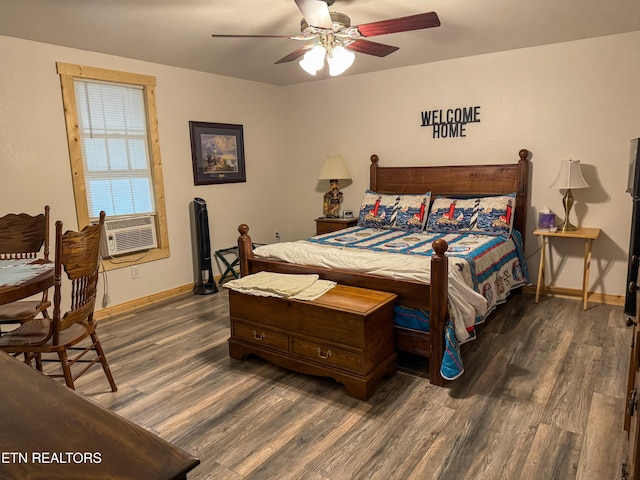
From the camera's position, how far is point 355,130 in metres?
5.22

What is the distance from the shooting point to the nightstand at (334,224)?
16.3 ft

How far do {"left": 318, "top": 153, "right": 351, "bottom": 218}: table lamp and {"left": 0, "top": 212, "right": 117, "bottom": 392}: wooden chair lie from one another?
3179mm

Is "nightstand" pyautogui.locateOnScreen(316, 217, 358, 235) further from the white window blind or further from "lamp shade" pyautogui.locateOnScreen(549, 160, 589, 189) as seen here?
"lamp shade" pyautogui.locateOnScreen(549, 160, 589, 189)

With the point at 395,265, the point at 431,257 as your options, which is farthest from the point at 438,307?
the point at 395,265

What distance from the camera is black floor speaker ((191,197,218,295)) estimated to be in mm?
4605

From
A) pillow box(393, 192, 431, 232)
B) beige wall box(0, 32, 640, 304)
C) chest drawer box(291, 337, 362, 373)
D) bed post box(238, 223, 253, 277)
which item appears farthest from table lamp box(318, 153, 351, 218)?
chest drawer box(291, 337, 362, 373)

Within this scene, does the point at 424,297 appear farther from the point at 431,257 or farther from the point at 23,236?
the point at 23,236

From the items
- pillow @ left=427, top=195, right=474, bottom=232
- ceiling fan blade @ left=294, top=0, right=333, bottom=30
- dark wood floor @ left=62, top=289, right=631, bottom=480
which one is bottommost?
dark wood floor @ left=62, top=289, right=631, bottom=480

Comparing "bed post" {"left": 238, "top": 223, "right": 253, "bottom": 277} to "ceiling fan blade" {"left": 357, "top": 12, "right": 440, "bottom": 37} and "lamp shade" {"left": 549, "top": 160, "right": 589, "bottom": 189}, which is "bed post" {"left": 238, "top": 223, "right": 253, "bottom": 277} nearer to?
"ceiling fan blade" {"left": 357, "top": 12, "right": 440, "bottom": 37}

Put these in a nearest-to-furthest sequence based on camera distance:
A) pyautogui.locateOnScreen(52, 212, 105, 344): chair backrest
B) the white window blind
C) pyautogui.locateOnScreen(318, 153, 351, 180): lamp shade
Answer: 1. pyautogui.locateOnScreen(52, 212, 105, 344): chair backrest
2. the white window blind
3. pyautogui.locateOnScreen(318, 153, 351, 180): lamp shade

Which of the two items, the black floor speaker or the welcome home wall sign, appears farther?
the black floor speaker

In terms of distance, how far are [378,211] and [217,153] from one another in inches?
76.9

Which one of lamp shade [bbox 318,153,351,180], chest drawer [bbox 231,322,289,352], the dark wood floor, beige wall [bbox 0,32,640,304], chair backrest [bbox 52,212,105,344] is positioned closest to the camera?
the dark wood floor

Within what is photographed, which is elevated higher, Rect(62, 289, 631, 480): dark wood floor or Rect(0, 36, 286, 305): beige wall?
Rect(0, 36, 286, 305): beige wall
